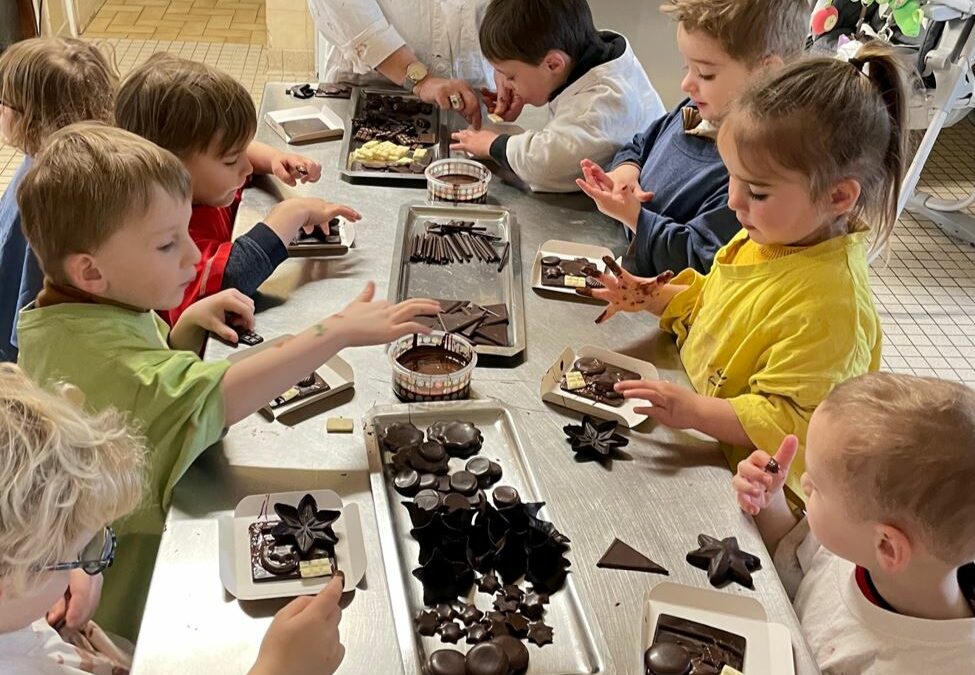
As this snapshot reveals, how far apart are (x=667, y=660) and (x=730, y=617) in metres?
0.14

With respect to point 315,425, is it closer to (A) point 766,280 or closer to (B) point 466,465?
(B) point 466,465

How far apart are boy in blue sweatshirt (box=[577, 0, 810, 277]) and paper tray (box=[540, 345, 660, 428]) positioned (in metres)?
0.36

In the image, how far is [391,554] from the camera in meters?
1.29

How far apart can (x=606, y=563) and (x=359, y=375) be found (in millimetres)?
579

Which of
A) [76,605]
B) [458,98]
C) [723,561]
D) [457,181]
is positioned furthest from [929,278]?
[76,605]

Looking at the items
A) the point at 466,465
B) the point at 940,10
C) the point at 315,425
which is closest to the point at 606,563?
the point at 466,465

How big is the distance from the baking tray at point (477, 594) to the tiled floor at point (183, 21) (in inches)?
185

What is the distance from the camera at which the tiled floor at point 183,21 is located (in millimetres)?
5625

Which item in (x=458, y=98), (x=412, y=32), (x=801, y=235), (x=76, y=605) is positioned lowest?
(x=76, y=605)

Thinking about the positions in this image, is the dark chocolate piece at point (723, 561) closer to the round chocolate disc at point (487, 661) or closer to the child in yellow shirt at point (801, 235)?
the child in yellow shirt at point (801, 235)

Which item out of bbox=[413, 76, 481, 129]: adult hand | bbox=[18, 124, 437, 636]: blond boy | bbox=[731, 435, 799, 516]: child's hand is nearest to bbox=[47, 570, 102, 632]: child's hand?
bbox=[18, 124, 437, 636]: blond boy

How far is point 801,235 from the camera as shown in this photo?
158cm

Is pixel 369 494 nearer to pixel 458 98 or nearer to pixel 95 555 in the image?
pixel 95 555

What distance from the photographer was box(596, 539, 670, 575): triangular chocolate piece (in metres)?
1.32
